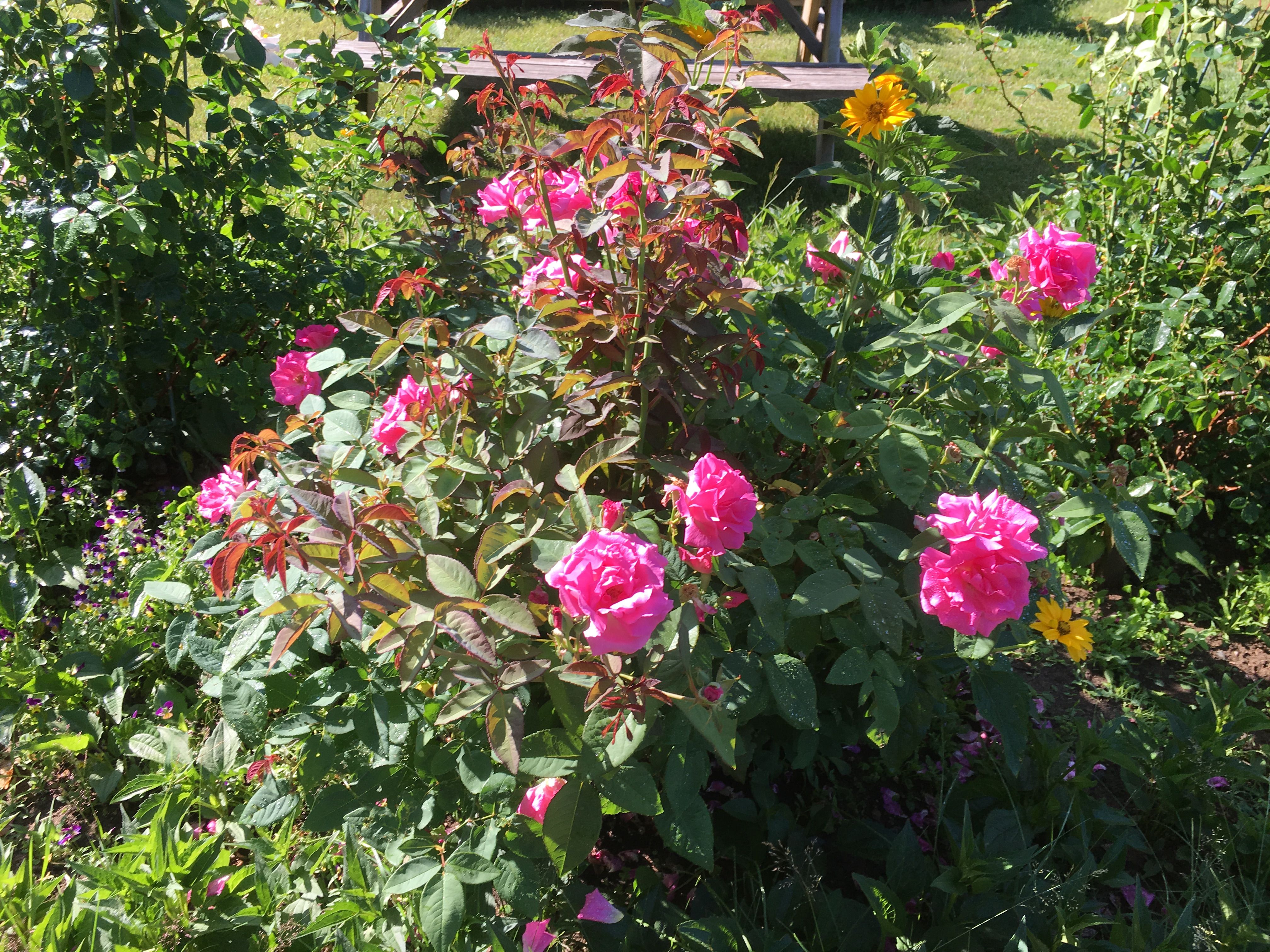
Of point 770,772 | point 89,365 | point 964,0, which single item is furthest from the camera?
point 964,0

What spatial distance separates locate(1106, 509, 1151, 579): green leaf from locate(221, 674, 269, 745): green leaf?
143cm

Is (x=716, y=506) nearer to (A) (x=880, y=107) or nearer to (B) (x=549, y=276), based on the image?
(B) (x=549, y=276)

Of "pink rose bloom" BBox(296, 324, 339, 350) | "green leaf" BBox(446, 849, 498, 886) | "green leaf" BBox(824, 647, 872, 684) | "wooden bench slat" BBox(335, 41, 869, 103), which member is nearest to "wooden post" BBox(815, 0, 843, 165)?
"wooden bench slat" BBox(335, 41, 869, 103)

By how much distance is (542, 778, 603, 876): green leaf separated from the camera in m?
1.20

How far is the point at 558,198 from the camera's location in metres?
1.52

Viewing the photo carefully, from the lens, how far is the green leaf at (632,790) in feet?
3.96

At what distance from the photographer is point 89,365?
226 cm

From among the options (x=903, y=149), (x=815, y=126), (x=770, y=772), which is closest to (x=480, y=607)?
(x=770, y=772)

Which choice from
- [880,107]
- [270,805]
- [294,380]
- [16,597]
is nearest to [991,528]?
[880,107]

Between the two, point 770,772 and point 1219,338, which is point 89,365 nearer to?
point 770,772

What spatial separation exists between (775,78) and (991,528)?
3682 mm

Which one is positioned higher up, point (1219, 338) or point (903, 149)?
point (903, 149)

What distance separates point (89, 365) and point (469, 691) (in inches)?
64.0

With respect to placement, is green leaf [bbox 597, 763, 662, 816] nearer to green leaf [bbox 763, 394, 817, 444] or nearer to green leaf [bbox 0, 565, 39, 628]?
green leaf [bbox 763, 394, 817, 444]
